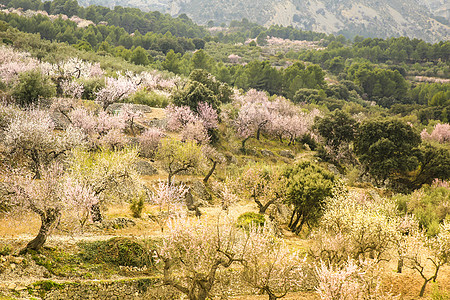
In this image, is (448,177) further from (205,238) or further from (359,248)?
(205,238)

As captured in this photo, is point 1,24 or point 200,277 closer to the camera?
point 200,277

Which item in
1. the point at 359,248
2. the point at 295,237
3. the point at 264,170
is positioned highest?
the point at 359,248

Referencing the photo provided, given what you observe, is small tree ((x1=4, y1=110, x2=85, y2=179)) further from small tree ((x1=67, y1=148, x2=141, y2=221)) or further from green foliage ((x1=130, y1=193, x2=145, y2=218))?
green foliage ((x1=130, y1=193, x2=145, y2=218))

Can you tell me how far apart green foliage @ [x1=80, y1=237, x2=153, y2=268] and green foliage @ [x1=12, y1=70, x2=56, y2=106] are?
26.6 metres

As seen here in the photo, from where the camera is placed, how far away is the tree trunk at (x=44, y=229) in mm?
14398

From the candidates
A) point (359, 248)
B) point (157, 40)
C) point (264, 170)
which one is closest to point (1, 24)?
point (157, 40)

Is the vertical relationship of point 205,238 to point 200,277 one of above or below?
above

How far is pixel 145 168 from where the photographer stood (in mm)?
32000

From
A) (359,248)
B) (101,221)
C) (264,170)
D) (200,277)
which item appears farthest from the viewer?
(264,170)

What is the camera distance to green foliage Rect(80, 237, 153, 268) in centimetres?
1621

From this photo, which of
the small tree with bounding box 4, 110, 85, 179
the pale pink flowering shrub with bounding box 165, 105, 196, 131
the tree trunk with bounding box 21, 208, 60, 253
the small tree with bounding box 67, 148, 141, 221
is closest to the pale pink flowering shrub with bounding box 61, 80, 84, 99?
the pale pink flowering shrub with bounding box 165, 105, 196, 131

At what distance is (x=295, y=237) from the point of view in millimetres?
25312

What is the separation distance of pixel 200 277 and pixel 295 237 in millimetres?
14272

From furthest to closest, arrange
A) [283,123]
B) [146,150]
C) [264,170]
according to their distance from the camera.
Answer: [283,123] → [146,150] → [264,170]
